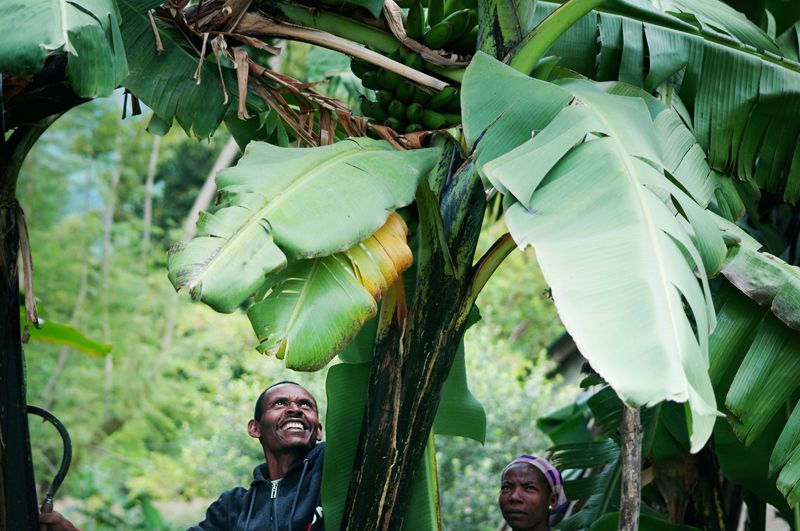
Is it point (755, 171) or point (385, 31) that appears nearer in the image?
point (385, 31)

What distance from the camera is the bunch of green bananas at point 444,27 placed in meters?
2.95

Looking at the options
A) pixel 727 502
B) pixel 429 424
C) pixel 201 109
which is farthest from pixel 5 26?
pixel 727 502

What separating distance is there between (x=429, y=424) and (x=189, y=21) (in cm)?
149

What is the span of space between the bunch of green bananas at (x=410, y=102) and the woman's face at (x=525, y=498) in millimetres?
1366

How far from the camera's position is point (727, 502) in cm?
456

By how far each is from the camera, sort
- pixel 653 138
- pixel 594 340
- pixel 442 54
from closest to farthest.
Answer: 1. pixel 594 340
2. pixel 653 138
3. pixel 442 54

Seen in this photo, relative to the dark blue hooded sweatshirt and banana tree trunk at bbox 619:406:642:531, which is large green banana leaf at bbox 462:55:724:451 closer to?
banana tree trunk at bbox 619:406:642:531

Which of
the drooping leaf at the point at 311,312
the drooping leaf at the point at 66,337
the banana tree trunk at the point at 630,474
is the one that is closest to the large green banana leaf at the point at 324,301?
the drooping leaf at the point at 311,312

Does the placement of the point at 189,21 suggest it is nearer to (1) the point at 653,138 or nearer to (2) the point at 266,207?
(2) the point at 266,207

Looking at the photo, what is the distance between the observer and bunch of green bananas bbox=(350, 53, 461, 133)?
9.65ft

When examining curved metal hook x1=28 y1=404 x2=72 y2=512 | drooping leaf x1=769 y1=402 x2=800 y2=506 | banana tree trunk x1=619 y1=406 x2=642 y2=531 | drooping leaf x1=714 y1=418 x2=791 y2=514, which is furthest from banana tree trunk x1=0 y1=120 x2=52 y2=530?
drooping leaf x1=714 y1=418 x2=791 y2=514

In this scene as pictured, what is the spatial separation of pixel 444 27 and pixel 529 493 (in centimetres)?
169

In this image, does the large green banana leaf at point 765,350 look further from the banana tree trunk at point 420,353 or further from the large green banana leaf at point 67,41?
the large green banana leaf at point 67,41

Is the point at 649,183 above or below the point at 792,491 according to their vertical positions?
above
